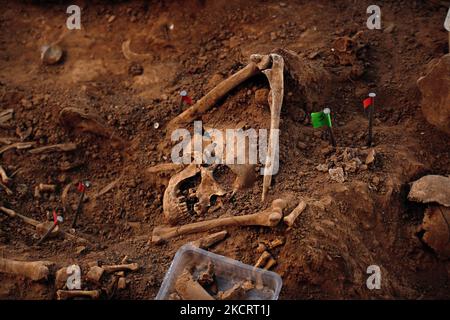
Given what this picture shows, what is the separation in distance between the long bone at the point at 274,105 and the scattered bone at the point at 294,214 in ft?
1.23

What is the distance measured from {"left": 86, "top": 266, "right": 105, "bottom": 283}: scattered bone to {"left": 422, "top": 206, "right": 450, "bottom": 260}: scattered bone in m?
2.70

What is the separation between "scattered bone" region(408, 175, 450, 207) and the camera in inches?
191

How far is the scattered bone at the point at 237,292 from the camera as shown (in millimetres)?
4375

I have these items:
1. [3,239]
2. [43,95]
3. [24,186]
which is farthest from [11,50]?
[3,239]

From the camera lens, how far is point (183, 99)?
6.22 meters

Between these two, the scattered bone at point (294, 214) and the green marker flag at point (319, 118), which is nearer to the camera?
the scattered bone at point (294, 214)

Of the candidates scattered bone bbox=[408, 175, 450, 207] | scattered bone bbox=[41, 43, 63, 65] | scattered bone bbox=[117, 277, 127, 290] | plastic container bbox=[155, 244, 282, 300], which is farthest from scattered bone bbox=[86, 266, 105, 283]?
scattered bone bbox=[41, 43, 63, 65]

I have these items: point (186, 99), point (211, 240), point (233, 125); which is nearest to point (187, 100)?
point (186, 99)

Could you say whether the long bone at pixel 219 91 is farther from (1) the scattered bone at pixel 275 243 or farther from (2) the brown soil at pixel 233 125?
(1) the scattered bone at pixel 275 243

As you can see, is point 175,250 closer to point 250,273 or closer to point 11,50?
point 250,273

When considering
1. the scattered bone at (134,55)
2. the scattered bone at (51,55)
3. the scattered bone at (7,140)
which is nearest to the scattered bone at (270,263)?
the scattered bone at (7,140)

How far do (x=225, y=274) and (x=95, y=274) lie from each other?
3.38ft

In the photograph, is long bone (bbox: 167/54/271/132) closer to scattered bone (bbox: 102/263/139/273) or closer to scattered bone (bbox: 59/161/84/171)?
scattered bone (bbox: 59/161/84/171)

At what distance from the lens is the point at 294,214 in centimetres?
466
